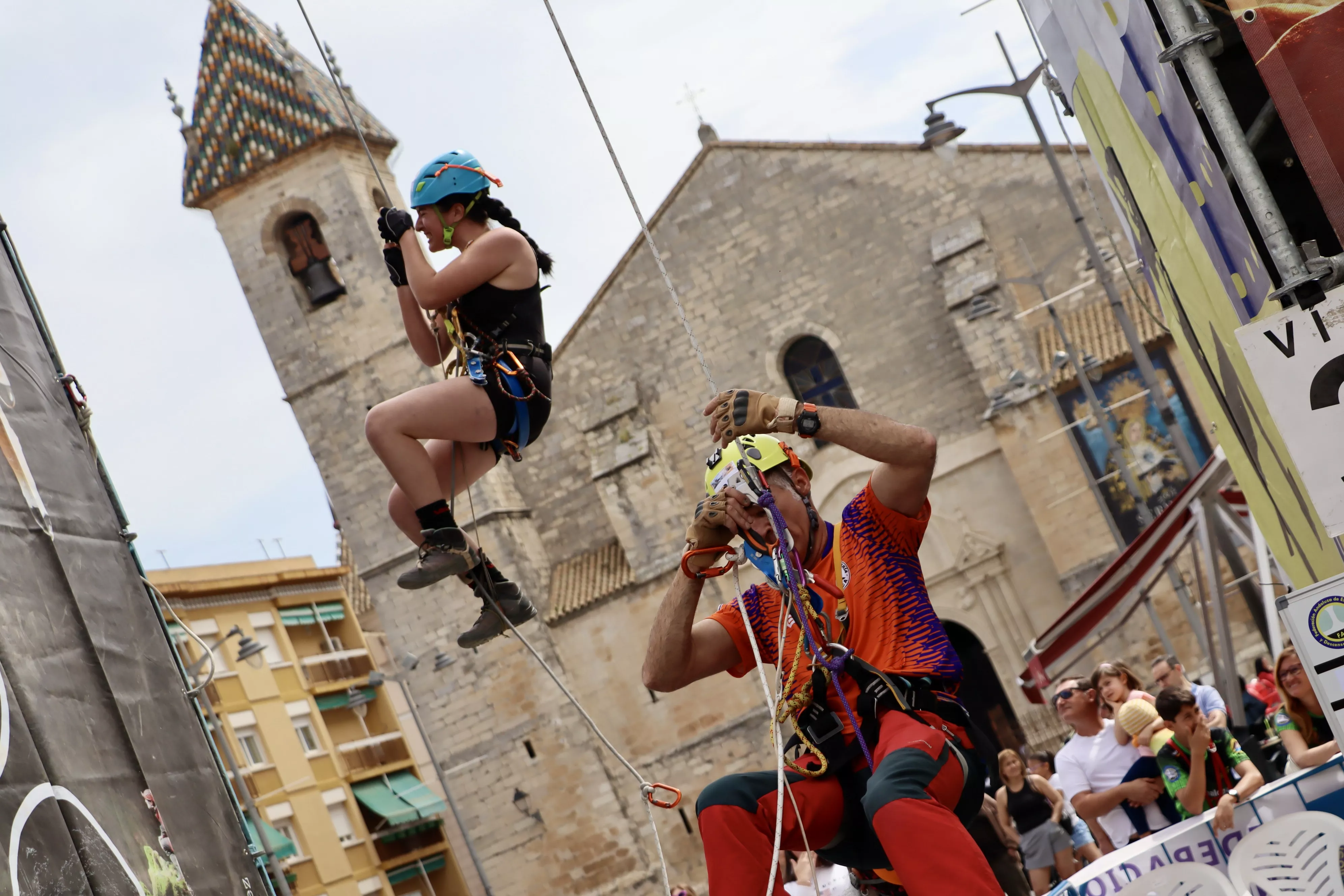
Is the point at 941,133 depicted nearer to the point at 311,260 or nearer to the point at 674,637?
the point at 311,260

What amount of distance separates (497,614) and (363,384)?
19.9 meters

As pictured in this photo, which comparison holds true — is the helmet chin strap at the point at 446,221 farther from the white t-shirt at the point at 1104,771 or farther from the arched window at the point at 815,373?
the arched window at the point at 815,373

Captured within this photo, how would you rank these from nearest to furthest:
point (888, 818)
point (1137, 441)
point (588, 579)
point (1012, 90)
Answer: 1. point (888, 818)
2. point (1012, 90)
3. point (1137, 441)
4. point (588, 579)

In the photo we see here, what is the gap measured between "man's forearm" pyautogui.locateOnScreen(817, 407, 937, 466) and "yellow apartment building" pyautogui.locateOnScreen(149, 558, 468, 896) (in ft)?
103

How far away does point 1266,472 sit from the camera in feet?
14.3

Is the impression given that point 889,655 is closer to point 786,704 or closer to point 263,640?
point 786,704

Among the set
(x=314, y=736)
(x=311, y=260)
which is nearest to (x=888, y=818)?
(x=311, y=260)

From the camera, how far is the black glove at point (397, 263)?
14.8ft

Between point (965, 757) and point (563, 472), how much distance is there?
22.0m

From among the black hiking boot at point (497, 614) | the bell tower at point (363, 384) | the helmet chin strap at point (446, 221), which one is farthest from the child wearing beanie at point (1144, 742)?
the bell tower at point (363, 384)

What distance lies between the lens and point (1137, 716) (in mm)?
6430

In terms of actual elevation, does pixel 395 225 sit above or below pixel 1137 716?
above

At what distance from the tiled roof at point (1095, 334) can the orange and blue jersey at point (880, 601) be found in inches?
722

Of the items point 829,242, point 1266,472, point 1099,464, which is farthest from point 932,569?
point 1266,472
